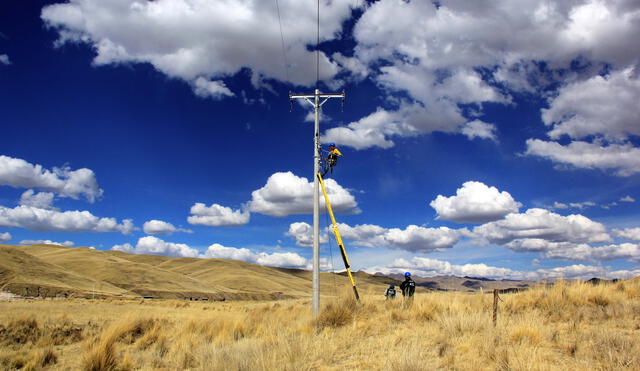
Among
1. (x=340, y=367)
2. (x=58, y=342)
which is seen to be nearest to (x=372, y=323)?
(x=340, y=367)

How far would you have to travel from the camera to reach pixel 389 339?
9672mm

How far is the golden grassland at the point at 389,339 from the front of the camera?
23.4 ft

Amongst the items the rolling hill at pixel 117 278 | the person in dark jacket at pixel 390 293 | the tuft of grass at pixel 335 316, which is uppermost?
the person in dark jacket at pixel 390 293

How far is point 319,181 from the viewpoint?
16.1 meters

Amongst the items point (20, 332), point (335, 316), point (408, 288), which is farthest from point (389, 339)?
point (20, 332)

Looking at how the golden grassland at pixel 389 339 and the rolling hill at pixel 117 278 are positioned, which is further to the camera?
the rolling hill at pixel 117 278

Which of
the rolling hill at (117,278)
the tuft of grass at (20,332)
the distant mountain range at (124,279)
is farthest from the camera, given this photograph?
the rolling hill at (117,278)

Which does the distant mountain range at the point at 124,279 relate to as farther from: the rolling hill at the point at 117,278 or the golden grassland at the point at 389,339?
the golden grassland at the point at 389,339

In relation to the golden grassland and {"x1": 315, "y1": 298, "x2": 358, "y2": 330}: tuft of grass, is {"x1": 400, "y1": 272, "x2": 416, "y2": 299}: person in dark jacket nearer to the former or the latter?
the golden grassland

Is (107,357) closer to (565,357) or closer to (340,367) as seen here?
(340,367)

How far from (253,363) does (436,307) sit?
8.33m

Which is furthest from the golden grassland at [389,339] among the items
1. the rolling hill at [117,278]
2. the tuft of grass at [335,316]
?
the rolling hill at [117,278]

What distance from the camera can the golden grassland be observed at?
23.4 feet

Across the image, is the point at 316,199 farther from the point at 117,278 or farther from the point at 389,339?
the point at 117,278
